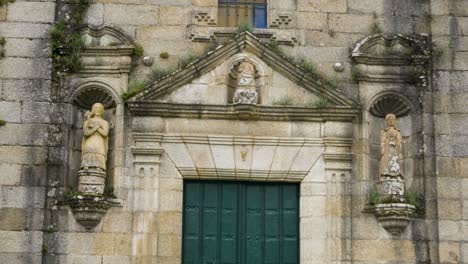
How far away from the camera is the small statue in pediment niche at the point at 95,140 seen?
47.4ft

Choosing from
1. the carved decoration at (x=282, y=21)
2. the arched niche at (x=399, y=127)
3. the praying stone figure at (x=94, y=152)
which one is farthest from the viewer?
the carved decoration at (x=282, y=21)

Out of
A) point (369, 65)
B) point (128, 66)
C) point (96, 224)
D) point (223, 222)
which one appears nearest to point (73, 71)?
point (128, 66)

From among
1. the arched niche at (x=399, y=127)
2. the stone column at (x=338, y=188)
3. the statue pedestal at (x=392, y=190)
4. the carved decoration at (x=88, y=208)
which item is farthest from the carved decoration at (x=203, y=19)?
the statue pedestal at (x=392, y=190)

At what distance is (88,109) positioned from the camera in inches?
596

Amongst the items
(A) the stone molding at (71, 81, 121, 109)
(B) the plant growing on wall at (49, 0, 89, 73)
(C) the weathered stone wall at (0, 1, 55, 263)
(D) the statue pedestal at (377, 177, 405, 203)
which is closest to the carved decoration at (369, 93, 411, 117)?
(D) the statue pedestal at (377, 177, 405, 203)

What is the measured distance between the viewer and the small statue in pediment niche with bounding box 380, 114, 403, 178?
48.6ft

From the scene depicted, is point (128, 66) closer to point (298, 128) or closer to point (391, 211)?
point (298, 128)

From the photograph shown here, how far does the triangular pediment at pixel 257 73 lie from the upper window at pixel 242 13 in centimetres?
64

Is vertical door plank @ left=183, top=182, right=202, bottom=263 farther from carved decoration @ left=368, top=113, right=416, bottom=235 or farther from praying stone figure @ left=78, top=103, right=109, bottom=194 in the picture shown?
carved decoration @ left=368, top=113, right=416, bottom=235

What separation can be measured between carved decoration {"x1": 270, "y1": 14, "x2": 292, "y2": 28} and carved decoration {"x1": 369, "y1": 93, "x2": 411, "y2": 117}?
2.00 metres

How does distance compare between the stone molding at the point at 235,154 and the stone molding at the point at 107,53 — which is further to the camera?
the stone molding at the point at 107,53

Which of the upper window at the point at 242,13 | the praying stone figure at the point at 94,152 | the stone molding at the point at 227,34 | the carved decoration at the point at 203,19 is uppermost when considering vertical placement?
the upper window at the point at 242,13

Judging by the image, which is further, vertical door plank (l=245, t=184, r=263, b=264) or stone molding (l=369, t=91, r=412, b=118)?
stone molding (l=369, t=91, r=412, b=118)

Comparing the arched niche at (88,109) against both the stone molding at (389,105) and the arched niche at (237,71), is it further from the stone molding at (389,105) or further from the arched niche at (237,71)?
the stone molding at (389,105)
